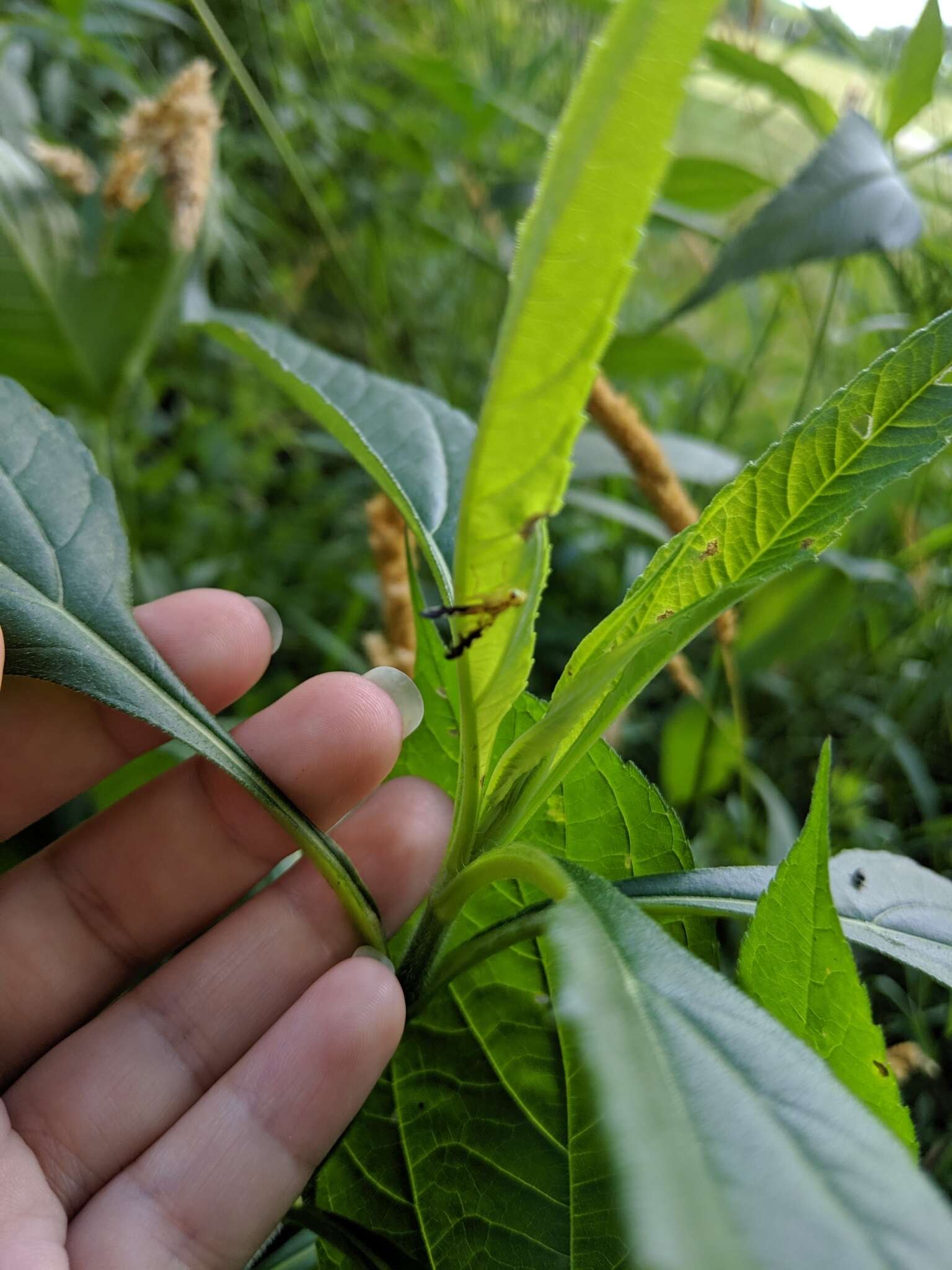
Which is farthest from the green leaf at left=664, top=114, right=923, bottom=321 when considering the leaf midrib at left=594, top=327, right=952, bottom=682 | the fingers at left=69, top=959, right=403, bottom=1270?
the fingers at left=69, top=959, right=403, bottom=1270

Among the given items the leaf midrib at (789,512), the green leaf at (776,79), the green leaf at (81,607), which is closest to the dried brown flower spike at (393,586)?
the green leaf at (81,607)

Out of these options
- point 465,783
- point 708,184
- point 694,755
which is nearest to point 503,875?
point 465,783

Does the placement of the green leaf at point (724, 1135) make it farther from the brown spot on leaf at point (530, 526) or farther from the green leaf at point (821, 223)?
the green leaf at point (821, 223)

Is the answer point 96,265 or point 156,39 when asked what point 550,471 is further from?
point 156,39

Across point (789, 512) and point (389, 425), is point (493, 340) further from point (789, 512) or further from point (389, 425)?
point (789, 512)

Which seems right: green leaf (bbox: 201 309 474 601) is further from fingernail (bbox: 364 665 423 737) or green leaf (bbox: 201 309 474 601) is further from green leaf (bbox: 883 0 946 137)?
green leaf (bbox: 883 0 946 137)
